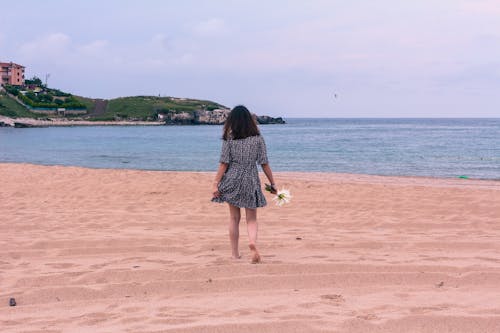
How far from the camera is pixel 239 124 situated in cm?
548

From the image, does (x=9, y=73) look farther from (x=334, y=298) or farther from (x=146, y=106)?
(x=334, y=298)

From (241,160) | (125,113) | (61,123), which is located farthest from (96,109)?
(241,160)

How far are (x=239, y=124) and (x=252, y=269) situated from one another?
1.42 metres

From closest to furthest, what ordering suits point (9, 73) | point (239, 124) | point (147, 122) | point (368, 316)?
point (368, 316) < point (239, 124) < point (147, 122) < point (9, 73)

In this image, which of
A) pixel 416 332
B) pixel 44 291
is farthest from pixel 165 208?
pixel 416 332

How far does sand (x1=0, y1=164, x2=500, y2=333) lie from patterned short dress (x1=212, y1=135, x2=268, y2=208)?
2.06 feet

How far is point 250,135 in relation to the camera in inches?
217

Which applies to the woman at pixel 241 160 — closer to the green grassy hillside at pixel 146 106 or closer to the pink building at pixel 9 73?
the green grassy hillside at pixel 146 106

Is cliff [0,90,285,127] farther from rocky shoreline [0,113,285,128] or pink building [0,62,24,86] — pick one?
pink building [0,62,24,86]

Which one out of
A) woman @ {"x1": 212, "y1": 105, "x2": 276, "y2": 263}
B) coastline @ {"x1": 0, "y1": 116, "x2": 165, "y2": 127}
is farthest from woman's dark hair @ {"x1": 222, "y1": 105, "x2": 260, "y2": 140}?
coastline @ {"x1": 0, "y1": 116, "x2": 165, "y2": 127}

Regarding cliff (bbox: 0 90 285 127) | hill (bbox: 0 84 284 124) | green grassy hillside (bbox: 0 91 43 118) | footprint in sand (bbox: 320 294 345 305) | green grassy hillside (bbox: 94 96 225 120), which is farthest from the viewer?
green grassy hillside (bbox: 94 96 225 120)

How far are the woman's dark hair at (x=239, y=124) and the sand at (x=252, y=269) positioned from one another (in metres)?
1.27

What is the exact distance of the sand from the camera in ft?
12.2

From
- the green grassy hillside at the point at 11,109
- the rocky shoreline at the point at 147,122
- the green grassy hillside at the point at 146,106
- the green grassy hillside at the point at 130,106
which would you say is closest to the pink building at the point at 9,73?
the green grassy hillside at the point at 130,106
